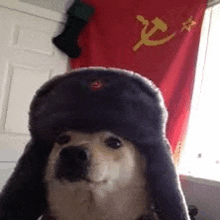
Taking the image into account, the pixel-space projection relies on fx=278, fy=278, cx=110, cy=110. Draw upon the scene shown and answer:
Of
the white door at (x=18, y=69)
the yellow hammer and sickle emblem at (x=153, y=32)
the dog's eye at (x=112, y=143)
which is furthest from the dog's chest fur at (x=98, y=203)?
the yellow hammer and sickle emblem at (x=153, y=32)

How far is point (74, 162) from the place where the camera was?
24.8 inches

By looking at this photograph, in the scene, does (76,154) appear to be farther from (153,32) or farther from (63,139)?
(153,32)

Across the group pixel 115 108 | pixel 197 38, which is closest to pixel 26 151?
pixel 115 108

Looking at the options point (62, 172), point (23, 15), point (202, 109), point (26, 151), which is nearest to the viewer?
point (62, 172)

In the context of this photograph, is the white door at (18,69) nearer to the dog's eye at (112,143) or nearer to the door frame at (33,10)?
the door frame at (33,10)

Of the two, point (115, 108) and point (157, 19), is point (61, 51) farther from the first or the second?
point (115, 108)

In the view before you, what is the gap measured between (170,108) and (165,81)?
18 centimetres

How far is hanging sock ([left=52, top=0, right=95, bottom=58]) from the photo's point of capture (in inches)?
68.2

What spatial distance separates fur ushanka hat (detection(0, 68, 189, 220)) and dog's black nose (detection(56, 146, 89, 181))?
8cm

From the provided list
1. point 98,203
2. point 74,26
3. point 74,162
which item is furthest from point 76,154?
point 74,26

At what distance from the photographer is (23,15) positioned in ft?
5.81

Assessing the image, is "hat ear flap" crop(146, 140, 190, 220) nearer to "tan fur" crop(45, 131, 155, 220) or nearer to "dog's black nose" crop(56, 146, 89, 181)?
"tan fur" crop(45, 131, 155, 220)

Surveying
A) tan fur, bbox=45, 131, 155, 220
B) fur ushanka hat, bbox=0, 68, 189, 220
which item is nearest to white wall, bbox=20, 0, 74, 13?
fur ushanka hat, bbox=0, 68, 189, 220

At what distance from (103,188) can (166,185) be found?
157 millimetres
